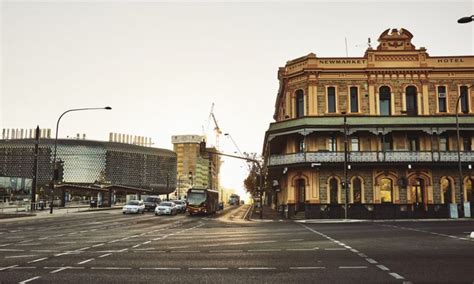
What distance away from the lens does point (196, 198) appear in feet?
162

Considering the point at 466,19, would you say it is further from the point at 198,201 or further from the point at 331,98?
the point at 198,201

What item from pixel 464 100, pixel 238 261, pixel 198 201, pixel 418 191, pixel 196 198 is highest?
pixel 464 100

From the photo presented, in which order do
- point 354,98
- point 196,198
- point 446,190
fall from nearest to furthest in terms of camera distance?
point 446,190, point 354,98, point 196,198

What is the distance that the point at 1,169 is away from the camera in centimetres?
16325

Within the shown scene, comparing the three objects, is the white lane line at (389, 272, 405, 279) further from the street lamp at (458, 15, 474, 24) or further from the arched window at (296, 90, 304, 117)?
the arched window at (296, 90, 304, 117)

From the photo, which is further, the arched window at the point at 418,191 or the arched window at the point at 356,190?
the arched window at the point at 356,190

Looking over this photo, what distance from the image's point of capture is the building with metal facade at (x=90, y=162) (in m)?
165

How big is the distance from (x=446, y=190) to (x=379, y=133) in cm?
805

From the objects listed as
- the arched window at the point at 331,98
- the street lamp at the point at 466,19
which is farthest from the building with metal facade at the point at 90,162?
the street lamp at the point at 466,19

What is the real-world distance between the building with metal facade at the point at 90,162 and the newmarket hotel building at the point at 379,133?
379ft

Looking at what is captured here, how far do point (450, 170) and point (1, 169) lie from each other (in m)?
162

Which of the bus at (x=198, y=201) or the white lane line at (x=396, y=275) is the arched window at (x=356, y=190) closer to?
the bus at (x=198, y=201)

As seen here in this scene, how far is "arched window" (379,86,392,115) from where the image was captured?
4334 cm

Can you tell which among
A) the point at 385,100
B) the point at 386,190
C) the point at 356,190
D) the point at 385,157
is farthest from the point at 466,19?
the point at 385,100
